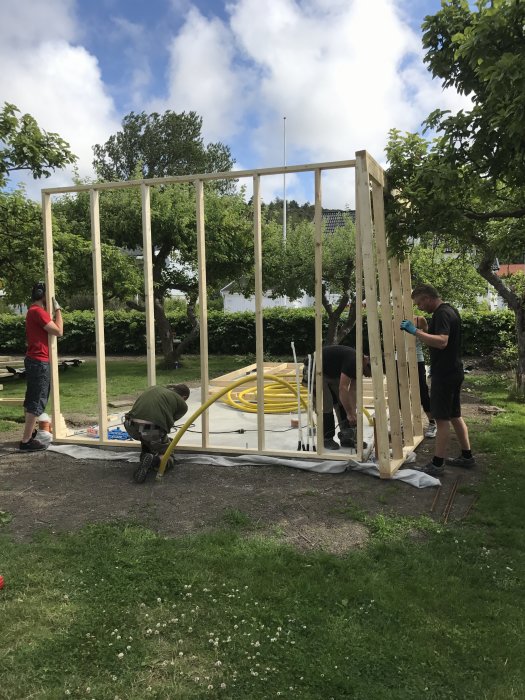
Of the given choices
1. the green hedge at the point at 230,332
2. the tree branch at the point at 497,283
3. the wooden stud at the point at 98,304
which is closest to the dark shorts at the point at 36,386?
the wooden stud at the point at 98,304

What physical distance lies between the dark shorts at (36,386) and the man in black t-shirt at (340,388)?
Result: 327cm

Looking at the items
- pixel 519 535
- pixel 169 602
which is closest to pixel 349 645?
pixel 169 602

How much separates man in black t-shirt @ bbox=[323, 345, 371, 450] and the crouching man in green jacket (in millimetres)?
1745

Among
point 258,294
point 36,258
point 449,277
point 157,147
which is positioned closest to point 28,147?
point 36,258

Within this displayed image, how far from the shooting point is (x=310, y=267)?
1534 centimetres

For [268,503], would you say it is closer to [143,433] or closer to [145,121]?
[143,433]

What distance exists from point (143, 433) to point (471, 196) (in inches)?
168

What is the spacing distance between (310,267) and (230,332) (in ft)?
15.6

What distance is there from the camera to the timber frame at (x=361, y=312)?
16.5 feet

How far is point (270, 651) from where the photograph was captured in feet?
8.51

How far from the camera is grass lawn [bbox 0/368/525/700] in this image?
2.38 m

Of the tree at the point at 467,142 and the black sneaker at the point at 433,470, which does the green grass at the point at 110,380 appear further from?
the tree at the point at 467,142

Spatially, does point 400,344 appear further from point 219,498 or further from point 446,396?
point 219,498

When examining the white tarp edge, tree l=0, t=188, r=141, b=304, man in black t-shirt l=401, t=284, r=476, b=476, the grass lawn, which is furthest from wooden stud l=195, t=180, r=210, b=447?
tree l=0, t=188, r=141, b=304
